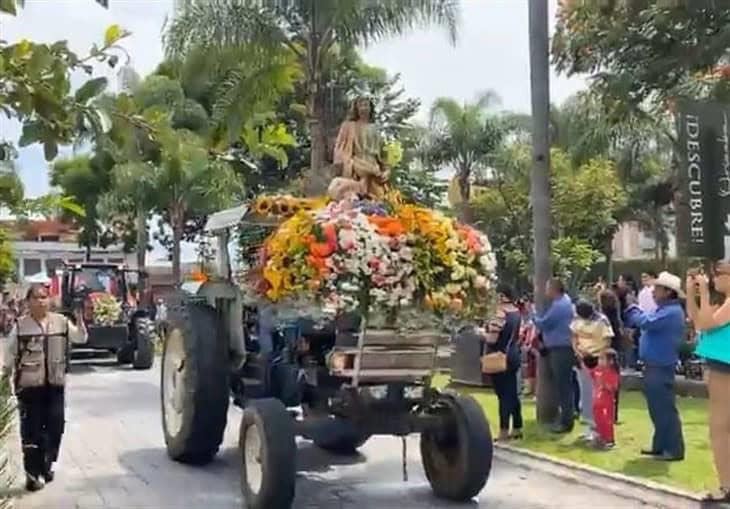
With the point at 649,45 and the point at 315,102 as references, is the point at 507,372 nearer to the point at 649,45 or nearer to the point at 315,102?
the point at 649,45

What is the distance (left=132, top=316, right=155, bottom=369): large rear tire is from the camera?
22.2 m

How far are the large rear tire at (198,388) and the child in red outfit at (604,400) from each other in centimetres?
357

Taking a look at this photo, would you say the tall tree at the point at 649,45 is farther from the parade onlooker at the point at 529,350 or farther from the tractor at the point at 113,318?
the tractor at the point at 113,318

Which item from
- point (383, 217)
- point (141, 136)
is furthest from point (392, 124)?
point (141, 136)

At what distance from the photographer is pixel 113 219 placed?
38094mm

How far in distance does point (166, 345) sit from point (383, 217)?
3584 millimetres

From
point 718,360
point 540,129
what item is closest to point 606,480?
point 718,360

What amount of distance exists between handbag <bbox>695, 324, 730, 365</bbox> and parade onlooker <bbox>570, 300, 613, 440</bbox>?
9.10 ft

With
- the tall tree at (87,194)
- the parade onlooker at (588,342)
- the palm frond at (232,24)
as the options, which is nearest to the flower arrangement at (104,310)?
the tall tree at (87,194)

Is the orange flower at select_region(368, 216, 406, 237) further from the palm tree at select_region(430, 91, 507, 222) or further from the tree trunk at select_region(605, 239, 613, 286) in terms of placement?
the tree trunk at select_region(605, 239, 613, 286)

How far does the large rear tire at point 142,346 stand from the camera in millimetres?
22203

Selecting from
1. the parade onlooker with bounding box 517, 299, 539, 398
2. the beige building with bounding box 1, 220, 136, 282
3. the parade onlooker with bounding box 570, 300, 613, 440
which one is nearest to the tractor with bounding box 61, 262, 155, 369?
the parade onlooker with bounding box 517, 299, 539, 398

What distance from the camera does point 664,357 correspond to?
972 cm

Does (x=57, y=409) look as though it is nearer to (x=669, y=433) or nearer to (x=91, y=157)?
(x=669, y=433)
